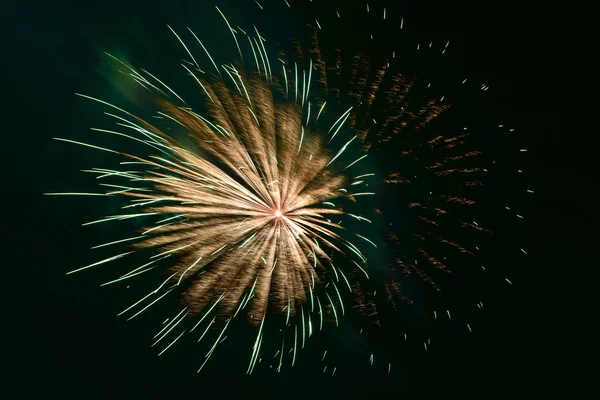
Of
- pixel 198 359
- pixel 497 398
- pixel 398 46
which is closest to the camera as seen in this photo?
pixel 398 46

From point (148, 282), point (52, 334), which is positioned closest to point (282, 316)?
point (148, 282)

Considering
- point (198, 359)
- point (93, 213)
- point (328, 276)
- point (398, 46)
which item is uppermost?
point (398, 46)

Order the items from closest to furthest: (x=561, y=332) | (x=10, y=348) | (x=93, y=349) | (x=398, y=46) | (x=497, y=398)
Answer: (x=398, y=46)
(x=10, y=348)
(x=93, y=349)
(x=561, y=332)
(x=497, y=398)

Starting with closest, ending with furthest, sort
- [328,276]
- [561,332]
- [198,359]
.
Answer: [328,276], [198,359], [561,332]

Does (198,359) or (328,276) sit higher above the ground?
(328,276)

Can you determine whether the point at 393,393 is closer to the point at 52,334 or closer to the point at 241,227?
the point at 241,227

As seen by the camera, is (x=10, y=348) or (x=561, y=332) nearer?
(x=10, y=348)

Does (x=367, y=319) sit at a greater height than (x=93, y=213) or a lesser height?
lesser

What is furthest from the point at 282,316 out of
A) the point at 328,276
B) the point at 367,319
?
the point at 367,319

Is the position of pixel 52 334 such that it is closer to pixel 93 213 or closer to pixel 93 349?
pixel 93 349
